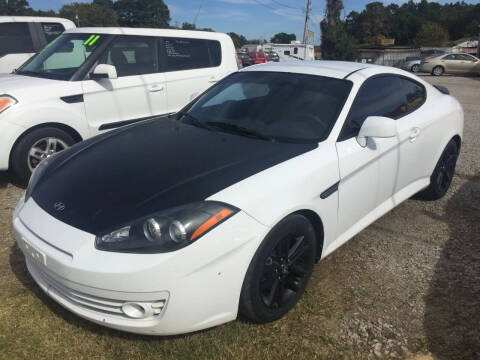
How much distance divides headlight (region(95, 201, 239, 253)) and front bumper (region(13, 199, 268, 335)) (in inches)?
1.3

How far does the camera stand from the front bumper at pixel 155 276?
1928 mm

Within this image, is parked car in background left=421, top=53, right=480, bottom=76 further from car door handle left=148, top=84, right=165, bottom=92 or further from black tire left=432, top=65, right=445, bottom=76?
car door handle left=148, top=84, right=165, bottom=92

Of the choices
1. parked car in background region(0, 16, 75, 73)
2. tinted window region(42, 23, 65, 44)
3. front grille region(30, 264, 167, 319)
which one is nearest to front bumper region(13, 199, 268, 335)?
front grille region(30, 264, 167, 319)

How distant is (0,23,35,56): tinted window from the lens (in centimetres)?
720

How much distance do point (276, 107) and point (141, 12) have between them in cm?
9543

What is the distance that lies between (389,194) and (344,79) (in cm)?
100

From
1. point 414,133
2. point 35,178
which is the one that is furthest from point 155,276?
point 414,133

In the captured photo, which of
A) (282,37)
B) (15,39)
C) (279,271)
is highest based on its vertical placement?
(15,39)

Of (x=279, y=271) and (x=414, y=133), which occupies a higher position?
(x=414, y=133)

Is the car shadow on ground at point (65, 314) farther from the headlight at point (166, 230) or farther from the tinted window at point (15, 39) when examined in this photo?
the tinted window at point (15, 39)

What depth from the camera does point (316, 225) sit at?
8.61 ft

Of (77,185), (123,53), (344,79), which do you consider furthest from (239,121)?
(123,53)

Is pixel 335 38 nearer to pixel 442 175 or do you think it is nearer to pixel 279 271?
pixel 442 175

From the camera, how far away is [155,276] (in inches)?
75.2
